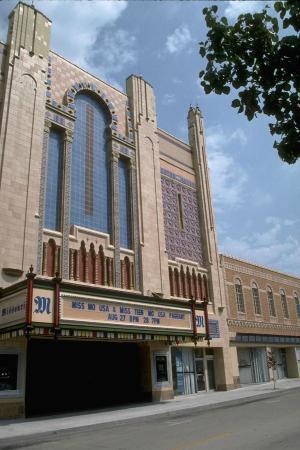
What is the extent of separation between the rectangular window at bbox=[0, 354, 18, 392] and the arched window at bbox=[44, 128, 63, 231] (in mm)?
6094

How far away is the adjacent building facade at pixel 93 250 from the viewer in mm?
16484

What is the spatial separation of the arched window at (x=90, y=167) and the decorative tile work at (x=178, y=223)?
498 centimetres

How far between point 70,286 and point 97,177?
8.64 metres

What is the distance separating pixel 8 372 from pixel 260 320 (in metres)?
22.4

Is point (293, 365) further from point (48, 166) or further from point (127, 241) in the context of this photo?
point (48, 166)

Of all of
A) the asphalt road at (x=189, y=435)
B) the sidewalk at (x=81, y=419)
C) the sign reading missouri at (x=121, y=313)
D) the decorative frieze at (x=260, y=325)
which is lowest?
the asphalt road at (x=189, y=435)

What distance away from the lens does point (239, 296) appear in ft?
105

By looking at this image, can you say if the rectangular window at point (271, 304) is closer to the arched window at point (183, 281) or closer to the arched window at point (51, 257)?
the arched window at point (183, 281)

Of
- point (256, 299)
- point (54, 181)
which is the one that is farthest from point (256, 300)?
point (54, 181)

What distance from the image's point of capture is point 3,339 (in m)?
16.0

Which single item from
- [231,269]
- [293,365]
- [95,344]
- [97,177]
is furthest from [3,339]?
[293,365]

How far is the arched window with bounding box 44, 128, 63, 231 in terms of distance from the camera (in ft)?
65.1

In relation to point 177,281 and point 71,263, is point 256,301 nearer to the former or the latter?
point 177,281

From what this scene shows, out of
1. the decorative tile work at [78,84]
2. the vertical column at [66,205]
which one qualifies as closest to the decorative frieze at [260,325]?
the vertical column at [66,205]
